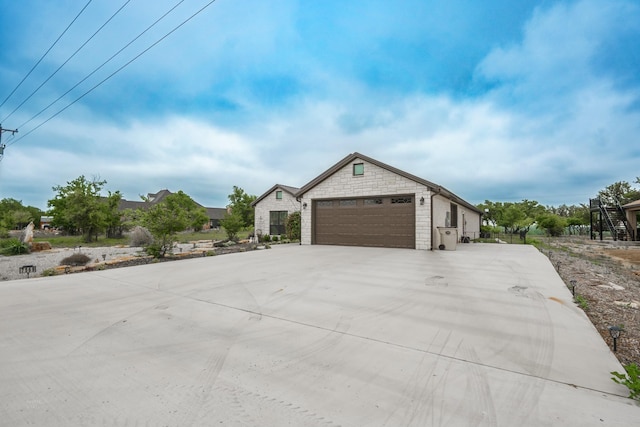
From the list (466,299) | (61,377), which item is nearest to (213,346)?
(61,377)

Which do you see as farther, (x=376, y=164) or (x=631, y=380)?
(x=376, y=164)

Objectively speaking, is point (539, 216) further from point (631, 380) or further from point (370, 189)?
point (631, 380)

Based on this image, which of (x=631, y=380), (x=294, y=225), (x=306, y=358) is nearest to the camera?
(x=631, y=380)

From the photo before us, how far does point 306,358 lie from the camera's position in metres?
2.63

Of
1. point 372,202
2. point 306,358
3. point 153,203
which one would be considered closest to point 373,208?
point 372,202

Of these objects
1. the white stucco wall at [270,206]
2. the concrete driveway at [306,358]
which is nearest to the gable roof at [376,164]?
the white stucco wall at [270,206]

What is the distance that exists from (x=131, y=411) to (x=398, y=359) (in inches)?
87.1

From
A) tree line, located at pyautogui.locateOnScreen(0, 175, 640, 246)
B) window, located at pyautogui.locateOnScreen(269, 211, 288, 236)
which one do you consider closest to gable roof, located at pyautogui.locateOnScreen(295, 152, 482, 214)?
window, located at pyautogui.locateOnScreen(269, 211, 288, 236)

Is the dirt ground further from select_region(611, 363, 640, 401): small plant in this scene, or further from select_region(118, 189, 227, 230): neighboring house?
select_region(118, 189, 227, 230): neighboring house

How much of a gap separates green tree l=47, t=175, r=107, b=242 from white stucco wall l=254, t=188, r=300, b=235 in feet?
38.1

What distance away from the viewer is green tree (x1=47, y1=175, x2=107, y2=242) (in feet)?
63.8

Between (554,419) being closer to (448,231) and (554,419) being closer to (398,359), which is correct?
(398,359)

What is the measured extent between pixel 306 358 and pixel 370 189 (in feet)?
35.9

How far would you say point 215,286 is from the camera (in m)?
5.57
